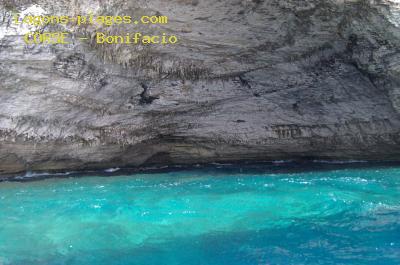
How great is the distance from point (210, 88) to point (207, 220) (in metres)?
1.90

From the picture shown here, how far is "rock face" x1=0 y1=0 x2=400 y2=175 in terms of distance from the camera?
4.77 m

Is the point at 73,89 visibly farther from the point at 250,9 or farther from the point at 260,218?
the point at 260,218

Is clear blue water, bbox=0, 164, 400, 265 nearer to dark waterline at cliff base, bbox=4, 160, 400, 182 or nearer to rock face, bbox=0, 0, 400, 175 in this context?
dark waterline at cliff base, bbox=4, 160, 400, 182

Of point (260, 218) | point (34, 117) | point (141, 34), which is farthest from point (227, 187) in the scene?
point (34, 117)

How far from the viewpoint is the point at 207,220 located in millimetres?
4371

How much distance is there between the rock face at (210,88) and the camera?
4.77 m

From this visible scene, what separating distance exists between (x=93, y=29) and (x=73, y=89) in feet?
2.62

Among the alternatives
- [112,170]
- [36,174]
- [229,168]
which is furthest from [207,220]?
[36,174]

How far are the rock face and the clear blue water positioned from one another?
495 mm

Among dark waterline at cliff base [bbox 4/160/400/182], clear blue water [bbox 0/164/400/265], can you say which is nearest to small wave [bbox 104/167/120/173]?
dark waterline at cliff base [bbox 4/160/400/182]

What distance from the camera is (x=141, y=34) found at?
16.6ft

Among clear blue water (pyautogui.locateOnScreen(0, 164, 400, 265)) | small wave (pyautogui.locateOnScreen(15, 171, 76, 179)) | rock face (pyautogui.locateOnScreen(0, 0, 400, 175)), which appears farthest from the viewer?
small wave (pyautogui.locateOnScreen(15, 171, 76, 179))

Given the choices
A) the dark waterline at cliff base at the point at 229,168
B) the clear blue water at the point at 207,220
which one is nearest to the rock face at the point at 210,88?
the dark waterline at cliff base at the point at 229,168

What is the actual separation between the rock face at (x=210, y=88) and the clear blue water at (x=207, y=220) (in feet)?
1.62
